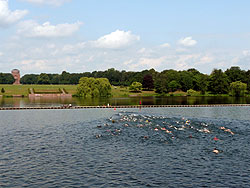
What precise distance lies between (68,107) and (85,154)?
250 ft

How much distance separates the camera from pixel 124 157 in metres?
41.6

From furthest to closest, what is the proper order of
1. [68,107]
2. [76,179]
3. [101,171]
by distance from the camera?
[68,107]
[101,171]
[76,179]

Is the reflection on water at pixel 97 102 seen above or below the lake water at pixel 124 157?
above

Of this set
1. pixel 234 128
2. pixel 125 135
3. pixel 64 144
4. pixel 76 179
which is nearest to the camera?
pixel 76 179

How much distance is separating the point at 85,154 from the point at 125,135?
49.9 ft

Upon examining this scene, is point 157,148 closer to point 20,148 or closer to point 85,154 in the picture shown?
point 85,154

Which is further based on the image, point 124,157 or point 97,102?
point 97,102

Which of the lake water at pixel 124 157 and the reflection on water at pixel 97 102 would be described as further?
Result: the reflection on water at pixel 97 102

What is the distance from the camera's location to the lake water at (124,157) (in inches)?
1292

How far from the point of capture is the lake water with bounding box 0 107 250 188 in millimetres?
32812

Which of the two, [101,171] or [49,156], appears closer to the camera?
[101,171]

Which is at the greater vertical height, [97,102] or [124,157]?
[97,102]

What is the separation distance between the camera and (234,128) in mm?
65562

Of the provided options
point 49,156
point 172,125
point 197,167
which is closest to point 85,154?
point 49,156
